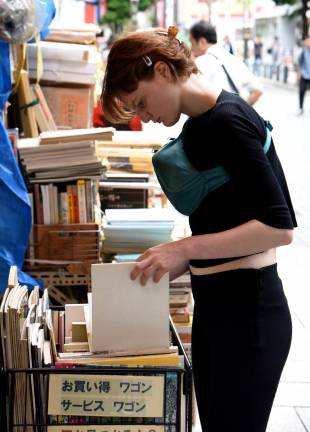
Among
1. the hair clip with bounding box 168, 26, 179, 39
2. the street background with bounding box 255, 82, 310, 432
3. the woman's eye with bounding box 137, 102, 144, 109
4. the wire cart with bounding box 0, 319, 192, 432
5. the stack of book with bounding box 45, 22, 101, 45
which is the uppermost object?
the hair clip with bounding box 168, 26, 179, 39

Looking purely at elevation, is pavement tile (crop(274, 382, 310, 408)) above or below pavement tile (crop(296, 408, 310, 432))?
below

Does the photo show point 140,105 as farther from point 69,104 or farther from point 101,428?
point 69,104

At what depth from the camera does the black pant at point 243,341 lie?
1.95m

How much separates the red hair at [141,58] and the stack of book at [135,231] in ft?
6.56

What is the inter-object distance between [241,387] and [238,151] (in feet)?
2.12

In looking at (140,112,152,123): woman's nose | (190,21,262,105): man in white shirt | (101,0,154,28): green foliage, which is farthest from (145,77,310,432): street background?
(101,0,154,28): green foliage

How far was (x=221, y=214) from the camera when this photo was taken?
1921 mm

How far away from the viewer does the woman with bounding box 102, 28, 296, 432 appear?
6.01 ft

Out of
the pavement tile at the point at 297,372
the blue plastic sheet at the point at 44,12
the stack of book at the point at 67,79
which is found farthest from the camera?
the stack of book at the point at 67,79

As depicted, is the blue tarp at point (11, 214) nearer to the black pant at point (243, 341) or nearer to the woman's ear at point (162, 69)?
the black pant at point (243, 341)

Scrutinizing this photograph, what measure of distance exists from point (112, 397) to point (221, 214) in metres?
0.55

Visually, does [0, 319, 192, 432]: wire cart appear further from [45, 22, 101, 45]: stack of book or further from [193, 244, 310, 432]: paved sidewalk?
[45, 22, 101, 45]: stack of book

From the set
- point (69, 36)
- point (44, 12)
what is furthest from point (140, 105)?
point (69, 36)

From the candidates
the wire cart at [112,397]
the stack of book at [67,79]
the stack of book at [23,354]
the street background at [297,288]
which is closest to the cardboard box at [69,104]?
the stack of book at [67,79]
